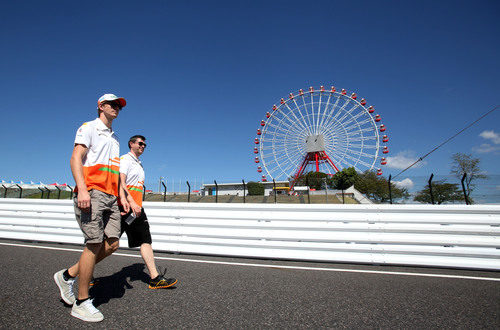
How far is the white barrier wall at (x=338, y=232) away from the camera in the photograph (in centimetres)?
387

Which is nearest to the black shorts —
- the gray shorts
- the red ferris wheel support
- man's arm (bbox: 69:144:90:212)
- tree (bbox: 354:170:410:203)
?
the gray shorts

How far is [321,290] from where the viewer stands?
274cm

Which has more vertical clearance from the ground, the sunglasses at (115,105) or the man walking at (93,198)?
the sunglasses at (115,105)

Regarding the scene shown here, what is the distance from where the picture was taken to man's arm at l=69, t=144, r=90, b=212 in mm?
2057

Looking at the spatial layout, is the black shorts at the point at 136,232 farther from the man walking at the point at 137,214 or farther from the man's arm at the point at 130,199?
the man's arm at the point at 130,199

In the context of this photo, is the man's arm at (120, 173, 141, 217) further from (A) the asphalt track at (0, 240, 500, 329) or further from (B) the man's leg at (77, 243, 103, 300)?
(A) the asphalt track at (0, 240, 500, 329)

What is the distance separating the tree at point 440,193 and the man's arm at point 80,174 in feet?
26.7

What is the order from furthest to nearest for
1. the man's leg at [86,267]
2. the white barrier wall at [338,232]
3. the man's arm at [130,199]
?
the white barrier wall at [338,232]
the man's arm at [130,199]
the man's leg at [86,267]

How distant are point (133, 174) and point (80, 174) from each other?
96cm

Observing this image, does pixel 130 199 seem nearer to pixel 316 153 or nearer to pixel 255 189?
pixel 316 153

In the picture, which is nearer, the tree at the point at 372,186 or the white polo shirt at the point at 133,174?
the white polo shirt at the point at 133,174

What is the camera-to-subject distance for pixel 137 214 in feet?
9.01

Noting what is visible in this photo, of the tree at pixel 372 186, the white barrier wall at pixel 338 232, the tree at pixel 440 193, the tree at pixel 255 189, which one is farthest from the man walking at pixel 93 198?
the tree at pixel 255 189

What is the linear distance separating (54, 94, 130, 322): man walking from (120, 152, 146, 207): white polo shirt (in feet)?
1.73
